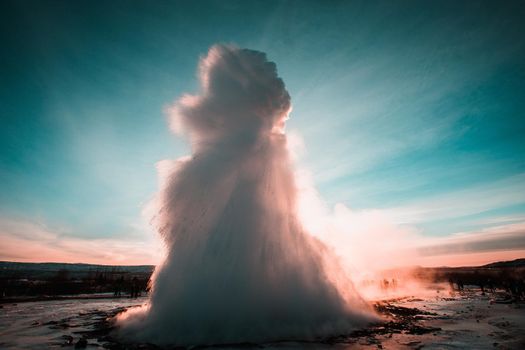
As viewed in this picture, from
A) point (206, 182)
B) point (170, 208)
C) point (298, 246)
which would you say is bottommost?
point (298, 246)

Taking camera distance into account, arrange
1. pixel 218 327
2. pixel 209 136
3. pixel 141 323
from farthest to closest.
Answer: pixel 209 136
pixel 141 323
pixel 218 327

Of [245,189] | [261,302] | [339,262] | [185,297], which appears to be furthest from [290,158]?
[185,297]

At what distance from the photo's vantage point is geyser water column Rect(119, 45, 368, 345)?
49.4 ft

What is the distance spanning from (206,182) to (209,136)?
4307 mm

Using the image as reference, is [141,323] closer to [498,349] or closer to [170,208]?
[170,208]

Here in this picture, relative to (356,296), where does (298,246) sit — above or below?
above

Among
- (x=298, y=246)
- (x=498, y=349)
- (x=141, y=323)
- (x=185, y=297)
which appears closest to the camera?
(x=498, y=349)

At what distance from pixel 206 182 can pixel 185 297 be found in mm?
7488

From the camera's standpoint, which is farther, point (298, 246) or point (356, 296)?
point (356, 296)

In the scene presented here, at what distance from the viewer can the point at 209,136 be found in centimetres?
2183

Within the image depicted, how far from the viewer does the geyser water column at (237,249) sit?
15.0 metres

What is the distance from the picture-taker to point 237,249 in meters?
16.8

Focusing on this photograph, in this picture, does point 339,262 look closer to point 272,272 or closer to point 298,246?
point 298,246

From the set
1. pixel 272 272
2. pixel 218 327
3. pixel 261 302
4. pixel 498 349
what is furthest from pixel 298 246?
pixel 498 349
